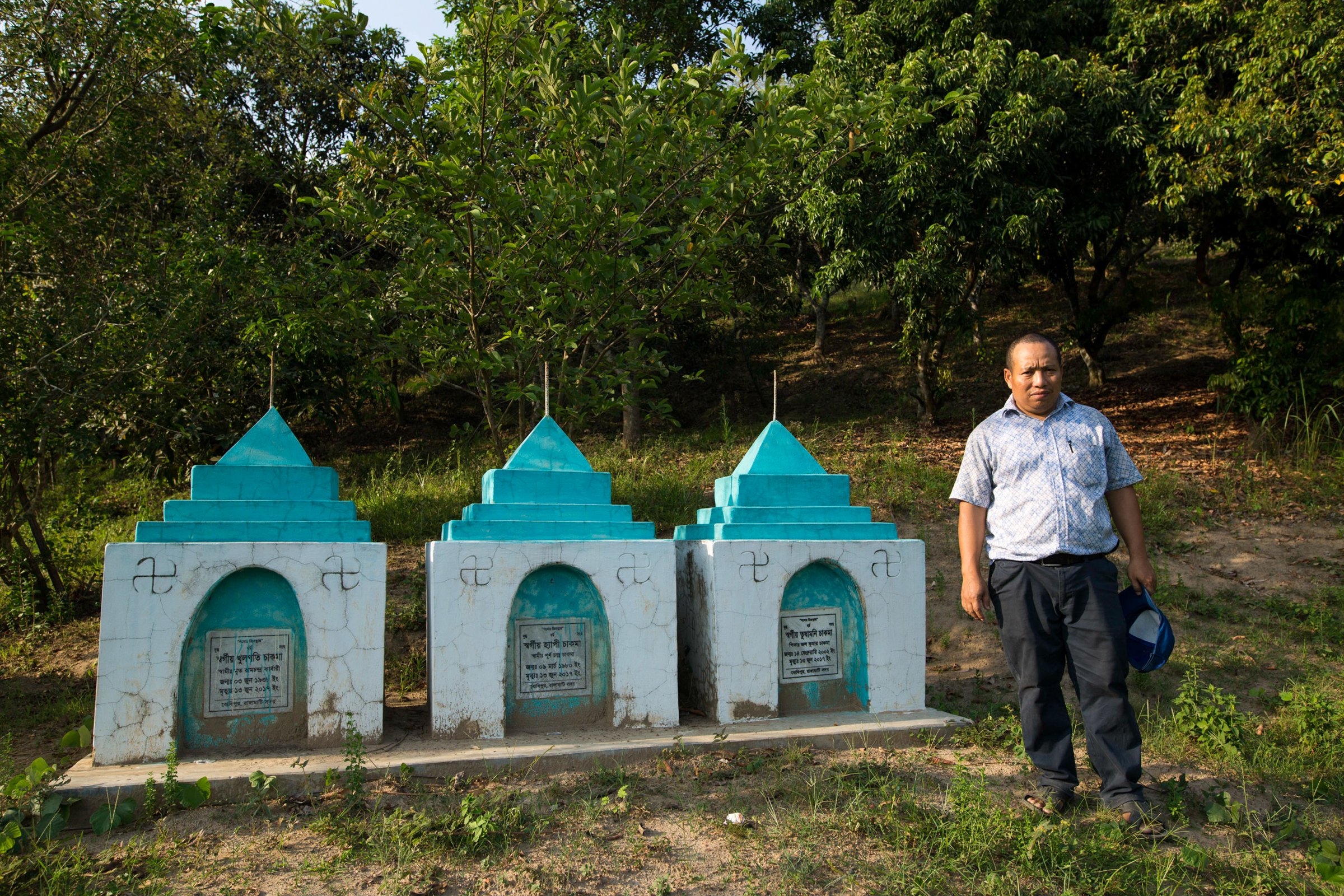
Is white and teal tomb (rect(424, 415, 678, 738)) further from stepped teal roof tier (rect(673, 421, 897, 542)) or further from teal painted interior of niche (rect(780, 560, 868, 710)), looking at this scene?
teal painted interior of niche (rect(780, 560, 868, 710))

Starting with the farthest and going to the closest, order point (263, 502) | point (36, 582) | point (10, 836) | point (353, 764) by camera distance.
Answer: point (36, 582), point (263, 502), point (353, 764), point (10, 836)

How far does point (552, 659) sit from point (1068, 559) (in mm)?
2502

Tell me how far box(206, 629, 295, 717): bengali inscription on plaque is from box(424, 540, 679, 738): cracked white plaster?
0.68 meters

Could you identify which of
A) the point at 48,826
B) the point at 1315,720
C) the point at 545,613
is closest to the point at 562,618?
the point at 545,613

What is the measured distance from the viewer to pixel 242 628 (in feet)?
13.3

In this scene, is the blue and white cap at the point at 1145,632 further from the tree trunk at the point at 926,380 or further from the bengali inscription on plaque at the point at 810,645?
the tree trunk at the point at 926,380

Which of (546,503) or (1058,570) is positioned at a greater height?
(546,503)

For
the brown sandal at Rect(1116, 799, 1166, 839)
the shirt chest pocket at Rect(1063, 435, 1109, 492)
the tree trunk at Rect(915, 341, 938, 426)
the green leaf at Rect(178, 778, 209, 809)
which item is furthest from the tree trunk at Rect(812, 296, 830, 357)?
the green leaf at Rect(178, 778, 209, 809)

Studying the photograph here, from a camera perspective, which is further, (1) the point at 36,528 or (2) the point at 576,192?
(1) the point at 36,528

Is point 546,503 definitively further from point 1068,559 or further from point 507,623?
point 1068,559

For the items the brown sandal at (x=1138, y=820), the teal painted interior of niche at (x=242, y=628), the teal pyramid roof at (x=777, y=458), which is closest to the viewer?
the brown sandal at (x=1138, y=820)

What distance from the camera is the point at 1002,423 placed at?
3.44 metres

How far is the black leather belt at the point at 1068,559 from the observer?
3.19m

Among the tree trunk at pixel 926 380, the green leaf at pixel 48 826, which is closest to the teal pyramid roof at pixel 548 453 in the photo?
the green leaf at pixel 48 826
